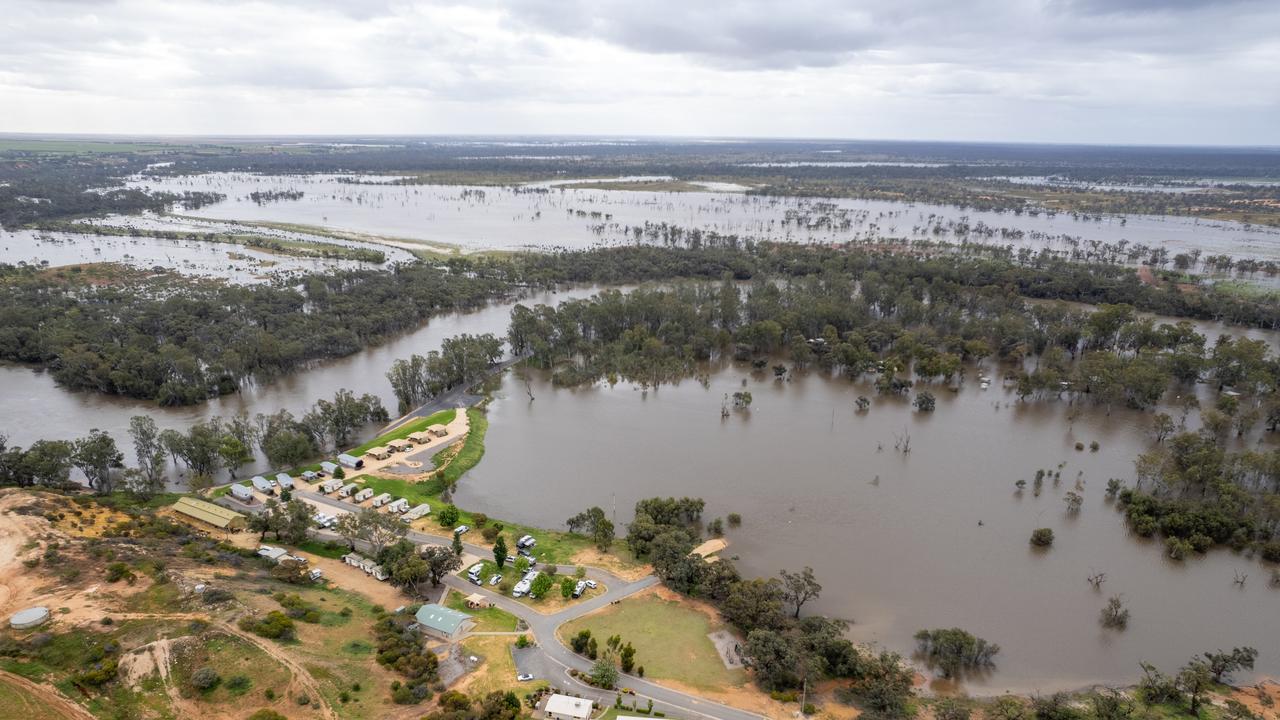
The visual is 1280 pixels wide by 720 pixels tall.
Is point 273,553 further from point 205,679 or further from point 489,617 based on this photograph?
point 489,617

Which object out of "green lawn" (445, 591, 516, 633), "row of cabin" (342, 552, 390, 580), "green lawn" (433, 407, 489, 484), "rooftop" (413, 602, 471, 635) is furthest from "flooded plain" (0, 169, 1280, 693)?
"rooftop" (413, 602, 471, 635)

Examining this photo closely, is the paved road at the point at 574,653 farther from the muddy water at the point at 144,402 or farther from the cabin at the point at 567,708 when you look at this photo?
the muddy water at the point at 144,402

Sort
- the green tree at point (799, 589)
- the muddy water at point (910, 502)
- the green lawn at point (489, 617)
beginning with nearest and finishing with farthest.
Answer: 1. the green lawn at point (489, 617)
2. the green tree at point (799, 589)
3. the muddy water at point (910, 502)

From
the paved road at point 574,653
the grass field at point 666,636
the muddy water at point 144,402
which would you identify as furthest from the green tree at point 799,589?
the muddy water at point 144,402

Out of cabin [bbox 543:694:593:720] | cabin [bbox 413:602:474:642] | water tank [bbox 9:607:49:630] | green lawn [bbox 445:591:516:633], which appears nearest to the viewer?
cabin [bbox 543:694:593:720]

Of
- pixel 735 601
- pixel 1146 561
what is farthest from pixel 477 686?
pixel 1146 561

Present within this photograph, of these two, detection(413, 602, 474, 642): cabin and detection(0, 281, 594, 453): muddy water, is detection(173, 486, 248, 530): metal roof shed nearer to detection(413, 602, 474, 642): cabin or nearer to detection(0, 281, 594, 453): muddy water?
detection(0, 281, 594, 453): muddy water
